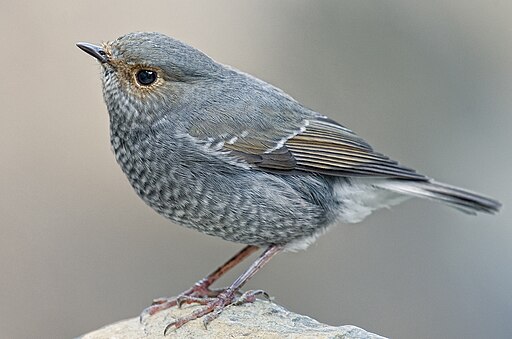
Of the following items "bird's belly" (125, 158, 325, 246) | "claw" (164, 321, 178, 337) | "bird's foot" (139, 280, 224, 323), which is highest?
"bird's belly" (125, 158, 325, 246)

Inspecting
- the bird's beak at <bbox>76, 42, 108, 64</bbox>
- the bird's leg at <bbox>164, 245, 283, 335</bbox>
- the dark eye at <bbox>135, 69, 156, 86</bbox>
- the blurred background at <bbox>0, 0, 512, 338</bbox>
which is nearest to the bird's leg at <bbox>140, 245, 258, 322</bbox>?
the bird's leg at <bbox>164, 245, 283, 335</bbox>

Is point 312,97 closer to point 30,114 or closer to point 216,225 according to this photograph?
point 30,114

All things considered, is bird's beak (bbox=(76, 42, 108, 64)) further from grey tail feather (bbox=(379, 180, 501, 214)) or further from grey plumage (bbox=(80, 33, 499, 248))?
grey tail feather (bbox=(379, 180, 501, 214))

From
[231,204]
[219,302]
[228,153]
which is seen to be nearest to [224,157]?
[228,153]

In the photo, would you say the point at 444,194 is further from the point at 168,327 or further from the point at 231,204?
the point at 168,327

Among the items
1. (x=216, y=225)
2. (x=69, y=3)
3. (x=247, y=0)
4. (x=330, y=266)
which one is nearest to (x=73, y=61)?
(x=69, y=3)

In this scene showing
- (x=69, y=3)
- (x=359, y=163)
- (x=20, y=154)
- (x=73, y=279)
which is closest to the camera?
(x=359, y=163)

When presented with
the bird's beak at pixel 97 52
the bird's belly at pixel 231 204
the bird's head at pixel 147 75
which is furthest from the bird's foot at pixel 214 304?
the bird's beak at pixel 97 52
